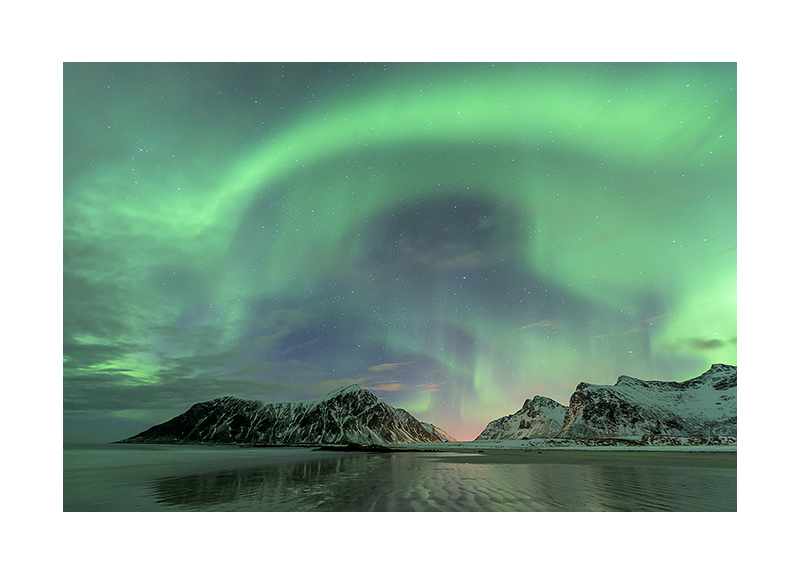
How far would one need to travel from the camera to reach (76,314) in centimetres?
1354

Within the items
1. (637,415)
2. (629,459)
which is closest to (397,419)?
(637,415)

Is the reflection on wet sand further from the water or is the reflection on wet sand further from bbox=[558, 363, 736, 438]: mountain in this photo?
bbox=[558, 363, 736, 438]: mountain

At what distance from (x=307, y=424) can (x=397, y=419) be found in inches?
2225

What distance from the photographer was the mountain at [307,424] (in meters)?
140

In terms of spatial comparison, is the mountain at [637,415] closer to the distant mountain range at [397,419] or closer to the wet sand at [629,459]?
the distant mountain range at [397,419]

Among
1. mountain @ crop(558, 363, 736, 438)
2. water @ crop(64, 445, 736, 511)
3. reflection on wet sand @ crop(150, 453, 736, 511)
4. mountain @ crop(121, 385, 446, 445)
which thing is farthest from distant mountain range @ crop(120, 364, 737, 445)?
water @ crop(64, 445, 736, 511)

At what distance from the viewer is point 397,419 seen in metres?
200

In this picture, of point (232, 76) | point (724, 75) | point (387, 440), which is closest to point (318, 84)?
point (232, 76)

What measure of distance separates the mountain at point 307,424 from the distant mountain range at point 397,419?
→ 35 centimetres

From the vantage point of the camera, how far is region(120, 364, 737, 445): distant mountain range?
3120 inches

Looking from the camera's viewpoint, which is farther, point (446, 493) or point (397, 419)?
point (397, 419)

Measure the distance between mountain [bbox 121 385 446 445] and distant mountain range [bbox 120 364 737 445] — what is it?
349 mm

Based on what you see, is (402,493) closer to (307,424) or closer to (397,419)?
(307,424)

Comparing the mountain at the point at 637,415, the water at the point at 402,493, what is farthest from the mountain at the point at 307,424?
the water at the point at 402,493
